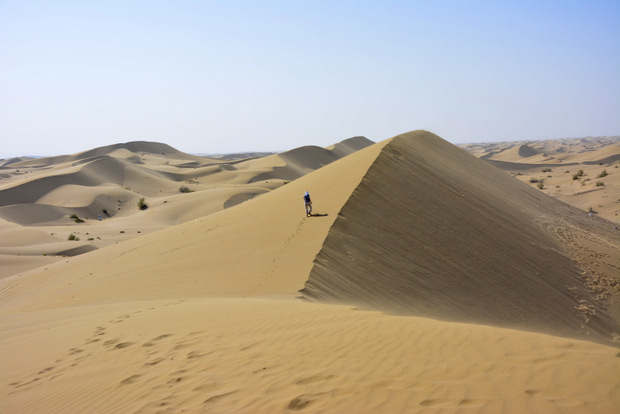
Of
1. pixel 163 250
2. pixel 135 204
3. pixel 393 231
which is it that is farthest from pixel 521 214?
pixel 135 204

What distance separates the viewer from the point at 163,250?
14531 millimetres

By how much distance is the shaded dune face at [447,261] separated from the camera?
9211 mm

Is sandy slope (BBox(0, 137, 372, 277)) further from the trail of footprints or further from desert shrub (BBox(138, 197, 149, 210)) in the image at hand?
the trail of footprints

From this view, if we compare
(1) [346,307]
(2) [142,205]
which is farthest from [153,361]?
(2) [142,205]

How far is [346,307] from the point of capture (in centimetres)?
722

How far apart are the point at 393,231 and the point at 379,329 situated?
6503 mm

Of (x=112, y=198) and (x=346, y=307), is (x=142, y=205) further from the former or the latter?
(x=346, y=307)

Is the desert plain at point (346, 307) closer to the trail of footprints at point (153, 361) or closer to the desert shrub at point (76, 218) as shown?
the trail of footprints at point (153, 361)

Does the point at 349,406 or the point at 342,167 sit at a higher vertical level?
the point at 342,167

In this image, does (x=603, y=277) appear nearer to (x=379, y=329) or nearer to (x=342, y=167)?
(x=342, y=167)

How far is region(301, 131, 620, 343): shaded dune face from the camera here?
9.21m

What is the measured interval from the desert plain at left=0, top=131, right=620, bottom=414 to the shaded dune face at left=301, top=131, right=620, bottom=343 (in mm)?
58

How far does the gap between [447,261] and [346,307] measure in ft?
16.2

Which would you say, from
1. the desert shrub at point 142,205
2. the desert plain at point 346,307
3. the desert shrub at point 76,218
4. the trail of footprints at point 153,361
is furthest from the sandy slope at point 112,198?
the trail of footprints at point 153,361
